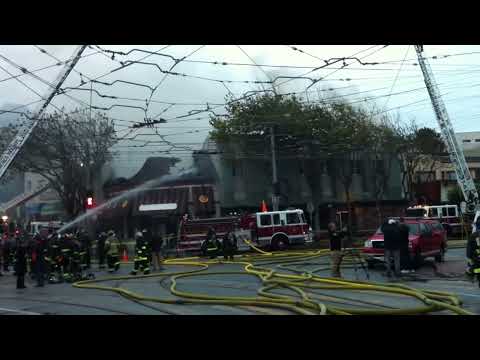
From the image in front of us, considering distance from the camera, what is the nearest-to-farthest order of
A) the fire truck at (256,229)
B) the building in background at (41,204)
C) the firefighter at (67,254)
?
the firefighter at (67,254) < the fire truck at (256,229) < the building in background at (41,204)

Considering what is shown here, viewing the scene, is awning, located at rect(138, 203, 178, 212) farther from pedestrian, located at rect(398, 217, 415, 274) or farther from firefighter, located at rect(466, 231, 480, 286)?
firefighter, located at rect(466, 231, 480, 286)

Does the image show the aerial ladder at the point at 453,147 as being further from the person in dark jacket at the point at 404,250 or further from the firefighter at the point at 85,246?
the firefighter at the point at 85,246

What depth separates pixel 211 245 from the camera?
2397 cm

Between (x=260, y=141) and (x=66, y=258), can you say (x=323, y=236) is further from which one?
(x=66, y=258)

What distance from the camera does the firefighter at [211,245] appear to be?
23766mm

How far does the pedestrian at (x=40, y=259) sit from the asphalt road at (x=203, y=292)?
0.34 metres

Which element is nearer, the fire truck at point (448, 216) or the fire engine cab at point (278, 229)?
the fire engine cab at point (278, 229)

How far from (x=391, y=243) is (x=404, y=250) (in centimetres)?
98

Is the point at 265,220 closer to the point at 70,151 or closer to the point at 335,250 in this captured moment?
the point at 335,250

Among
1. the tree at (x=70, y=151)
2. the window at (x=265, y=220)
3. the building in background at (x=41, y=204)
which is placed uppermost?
the tree at (x=70, y=151)

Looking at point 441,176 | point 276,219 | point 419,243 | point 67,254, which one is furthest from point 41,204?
point 419,243

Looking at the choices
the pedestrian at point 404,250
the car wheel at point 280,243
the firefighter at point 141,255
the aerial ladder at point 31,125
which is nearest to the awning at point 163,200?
the car wheel at point 280,243
